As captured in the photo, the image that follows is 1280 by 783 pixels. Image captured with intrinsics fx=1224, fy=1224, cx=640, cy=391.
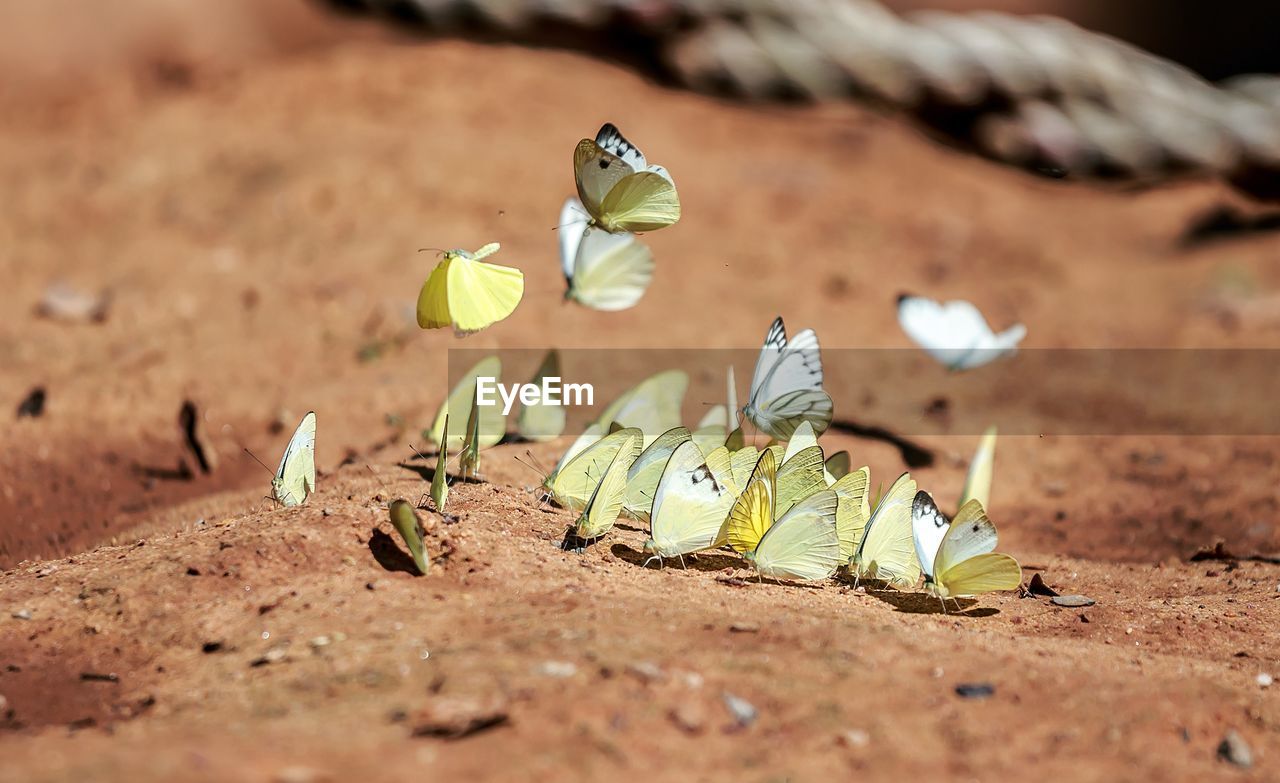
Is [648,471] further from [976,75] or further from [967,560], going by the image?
[976,75]

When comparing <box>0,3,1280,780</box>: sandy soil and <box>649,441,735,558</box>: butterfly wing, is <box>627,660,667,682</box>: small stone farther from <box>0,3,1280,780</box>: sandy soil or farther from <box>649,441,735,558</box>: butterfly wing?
<box>649,441,735,558</box>: butterfly wing

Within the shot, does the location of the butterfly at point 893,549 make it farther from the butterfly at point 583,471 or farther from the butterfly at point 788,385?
the butterfly at point 583,471

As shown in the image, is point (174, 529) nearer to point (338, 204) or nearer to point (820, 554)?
point (820, 554)

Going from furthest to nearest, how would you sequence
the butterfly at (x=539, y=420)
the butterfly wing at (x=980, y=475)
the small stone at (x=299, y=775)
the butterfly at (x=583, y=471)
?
the butterfly at (x=539, y=420) → the butterfly wing at (x=980, y=475) → the butterfly at (x=583, y=471) → the small stone at (x=299, y=775)

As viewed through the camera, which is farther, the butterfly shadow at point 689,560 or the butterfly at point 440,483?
the butterfly shadow at point 689,560

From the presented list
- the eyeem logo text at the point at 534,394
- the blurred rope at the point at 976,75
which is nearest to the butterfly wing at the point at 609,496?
the eyeem logo text at the point at 534,394

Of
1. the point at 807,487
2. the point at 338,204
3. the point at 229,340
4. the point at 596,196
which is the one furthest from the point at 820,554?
the point at 338,204
